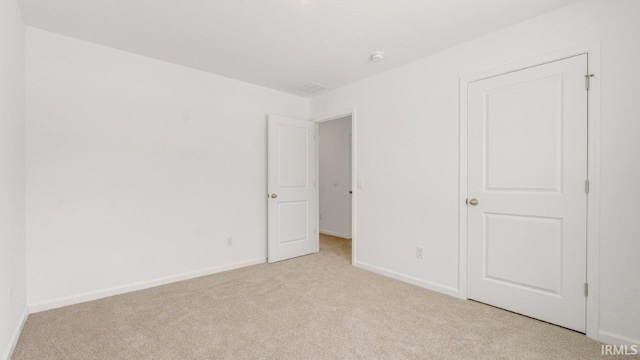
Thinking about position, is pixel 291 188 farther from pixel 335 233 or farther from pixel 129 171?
pixel 335 233

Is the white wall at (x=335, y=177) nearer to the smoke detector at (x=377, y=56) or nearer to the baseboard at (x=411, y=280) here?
the baseboard at (x=411, y=280)

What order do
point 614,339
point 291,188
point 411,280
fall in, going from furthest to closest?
point 291,188
point 411,280
point 614,339

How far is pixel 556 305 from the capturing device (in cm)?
217

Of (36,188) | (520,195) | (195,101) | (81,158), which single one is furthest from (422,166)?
(36,188)

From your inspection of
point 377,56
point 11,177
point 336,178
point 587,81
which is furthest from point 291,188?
point 587,81

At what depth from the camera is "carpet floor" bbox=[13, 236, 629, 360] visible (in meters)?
1.83

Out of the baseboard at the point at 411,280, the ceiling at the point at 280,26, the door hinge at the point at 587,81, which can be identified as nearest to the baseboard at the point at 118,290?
the baseboard at the point at 411,280

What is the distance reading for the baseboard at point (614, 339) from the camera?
6.07 ft

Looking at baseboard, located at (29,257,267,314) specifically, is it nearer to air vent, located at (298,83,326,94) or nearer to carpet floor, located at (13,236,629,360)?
carpet floor, located at (13,236,629,360)

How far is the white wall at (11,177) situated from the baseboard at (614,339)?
153 inches

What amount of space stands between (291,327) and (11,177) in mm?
2266

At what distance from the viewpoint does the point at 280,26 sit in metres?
2.38

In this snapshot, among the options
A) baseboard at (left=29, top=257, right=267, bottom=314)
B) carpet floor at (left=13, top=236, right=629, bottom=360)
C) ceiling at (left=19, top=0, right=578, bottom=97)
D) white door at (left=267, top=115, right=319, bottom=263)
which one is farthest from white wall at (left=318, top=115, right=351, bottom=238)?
carpet floor at (left=13, top=236, right=629, bottom=360)

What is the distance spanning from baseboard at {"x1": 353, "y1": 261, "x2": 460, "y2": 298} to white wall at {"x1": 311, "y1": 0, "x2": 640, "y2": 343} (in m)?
0.02
